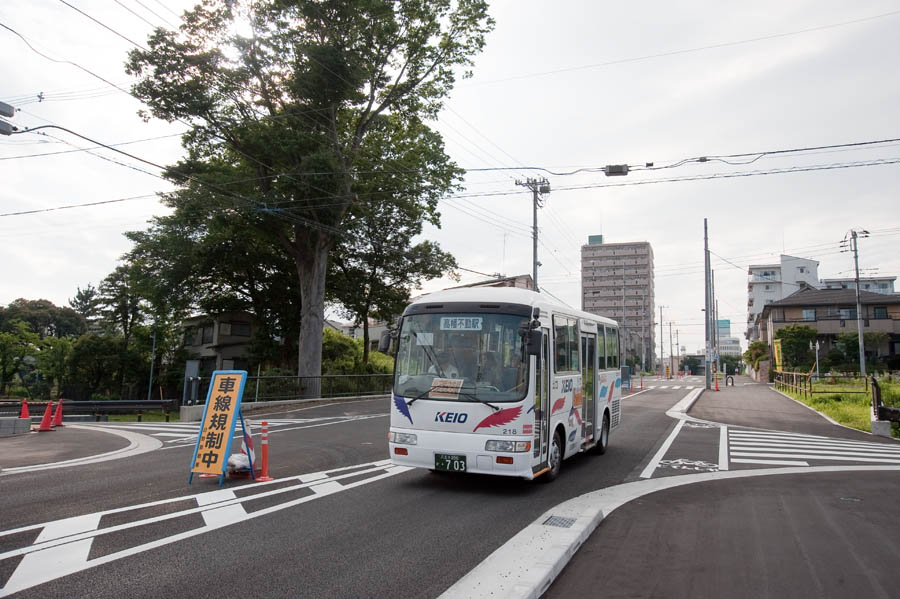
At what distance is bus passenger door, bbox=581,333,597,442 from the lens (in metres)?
11.2

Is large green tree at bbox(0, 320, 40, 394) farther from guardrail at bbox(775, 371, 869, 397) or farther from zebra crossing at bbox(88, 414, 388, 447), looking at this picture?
guardrail at bbox(775, 371, 869, 397)

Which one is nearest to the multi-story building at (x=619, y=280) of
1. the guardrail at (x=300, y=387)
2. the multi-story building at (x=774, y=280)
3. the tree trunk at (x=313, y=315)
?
the multi-story building at (x=774, y=280)

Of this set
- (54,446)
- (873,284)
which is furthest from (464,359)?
(873,284)

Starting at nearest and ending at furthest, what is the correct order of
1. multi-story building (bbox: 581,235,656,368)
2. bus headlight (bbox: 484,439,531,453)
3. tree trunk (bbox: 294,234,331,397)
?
1. bus headlight (bbox: 484,439,531,453)
2. tree trunk (bbox: 294,234,331,397)
3. multi-story building (bbox: 581,235,656,368)

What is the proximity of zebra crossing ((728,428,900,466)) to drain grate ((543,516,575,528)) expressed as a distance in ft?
22.7

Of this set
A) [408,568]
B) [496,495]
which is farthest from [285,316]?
[408,568]

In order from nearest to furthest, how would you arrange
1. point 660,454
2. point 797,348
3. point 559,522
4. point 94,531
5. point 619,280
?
point 94,531 < point 559,522 < point 660,454 < point 797,348 < point 619,280

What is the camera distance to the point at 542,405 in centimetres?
862

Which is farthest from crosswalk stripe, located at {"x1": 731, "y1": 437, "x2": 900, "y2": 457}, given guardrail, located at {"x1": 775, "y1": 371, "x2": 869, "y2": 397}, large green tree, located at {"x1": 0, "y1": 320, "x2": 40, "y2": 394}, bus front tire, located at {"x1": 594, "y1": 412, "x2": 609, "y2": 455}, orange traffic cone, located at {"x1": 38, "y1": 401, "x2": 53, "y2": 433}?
large green tree, located at {"x1": 0, "y1": 320, "x2": 40, "y2": 394}

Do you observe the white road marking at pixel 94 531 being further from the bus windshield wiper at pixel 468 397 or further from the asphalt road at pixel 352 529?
the bus windshield wiper at pixel 468 397

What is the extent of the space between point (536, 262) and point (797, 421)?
1635cm

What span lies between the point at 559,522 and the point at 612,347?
7692 millimetres

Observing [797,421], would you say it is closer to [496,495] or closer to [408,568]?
[496,495]

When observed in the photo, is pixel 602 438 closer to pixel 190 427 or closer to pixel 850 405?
pixel 190 427
